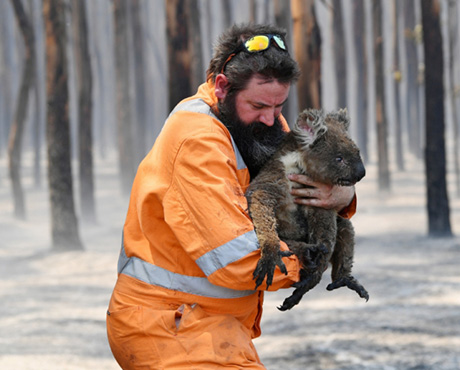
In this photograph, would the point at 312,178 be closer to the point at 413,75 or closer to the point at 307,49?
the point at 307,49

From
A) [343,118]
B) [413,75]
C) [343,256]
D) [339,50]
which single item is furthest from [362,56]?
[343,256]

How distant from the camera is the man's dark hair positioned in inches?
105

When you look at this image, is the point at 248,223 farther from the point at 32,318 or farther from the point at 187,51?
the point at 187,51

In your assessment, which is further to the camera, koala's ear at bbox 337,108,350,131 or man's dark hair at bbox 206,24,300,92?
koala's ear at bbox 337,108,350,131

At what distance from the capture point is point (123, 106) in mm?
23125

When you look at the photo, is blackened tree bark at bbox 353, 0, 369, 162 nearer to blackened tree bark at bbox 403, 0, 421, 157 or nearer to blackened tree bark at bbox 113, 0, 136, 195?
blackened tree bark at bbox 403, 0, 421, 157

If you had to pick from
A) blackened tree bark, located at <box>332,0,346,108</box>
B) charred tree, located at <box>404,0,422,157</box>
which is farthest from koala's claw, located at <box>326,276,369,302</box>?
charred tree, located at <box>404,0,422,157</box>

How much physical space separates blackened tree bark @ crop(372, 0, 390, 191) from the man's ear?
1858 centimetres

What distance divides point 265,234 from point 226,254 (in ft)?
0.60

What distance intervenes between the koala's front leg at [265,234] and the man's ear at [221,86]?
37cm

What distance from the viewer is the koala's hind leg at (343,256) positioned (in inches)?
119

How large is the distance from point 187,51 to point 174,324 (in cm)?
936

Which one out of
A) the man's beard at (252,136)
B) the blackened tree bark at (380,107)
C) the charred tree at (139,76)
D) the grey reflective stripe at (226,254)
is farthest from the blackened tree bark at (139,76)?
the grey reflective stripe at (226,254)

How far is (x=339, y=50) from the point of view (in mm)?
27094
